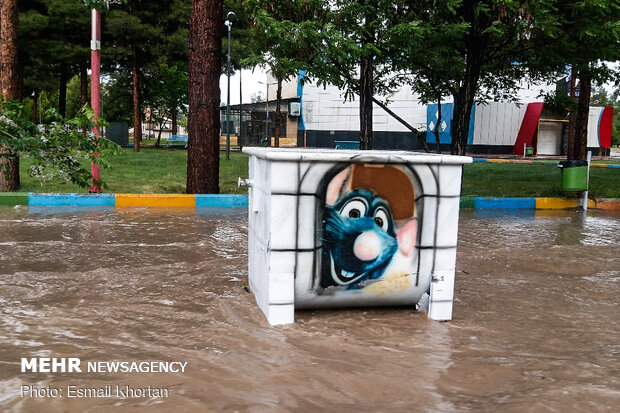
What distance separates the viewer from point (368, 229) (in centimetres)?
358

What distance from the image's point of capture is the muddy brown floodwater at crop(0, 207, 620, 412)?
2.56 meters

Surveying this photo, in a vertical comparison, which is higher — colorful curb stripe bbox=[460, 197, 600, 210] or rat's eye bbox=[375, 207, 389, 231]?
rat's eye bbox=[375, 207, 389, 231]

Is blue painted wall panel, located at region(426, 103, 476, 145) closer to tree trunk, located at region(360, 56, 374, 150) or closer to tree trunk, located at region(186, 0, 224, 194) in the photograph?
tree trunk, located at region(360, 56, 374, 150)

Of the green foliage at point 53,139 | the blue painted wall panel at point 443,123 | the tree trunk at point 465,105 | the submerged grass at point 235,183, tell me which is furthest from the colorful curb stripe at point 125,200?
the blue painted wall panel at point 443,123

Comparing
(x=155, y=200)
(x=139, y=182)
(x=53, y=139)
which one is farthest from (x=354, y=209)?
(x=139, y=182)

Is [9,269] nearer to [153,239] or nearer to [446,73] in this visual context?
[153,239]

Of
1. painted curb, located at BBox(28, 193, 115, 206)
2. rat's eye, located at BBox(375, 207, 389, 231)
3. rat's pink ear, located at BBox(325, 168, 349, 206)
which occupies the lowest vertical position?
painted curb, located at BBox(28, 193, 115, 206)

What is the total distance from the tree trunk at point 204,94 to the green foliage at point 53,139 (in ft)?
11.9

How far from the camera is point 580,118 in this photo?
693 inches

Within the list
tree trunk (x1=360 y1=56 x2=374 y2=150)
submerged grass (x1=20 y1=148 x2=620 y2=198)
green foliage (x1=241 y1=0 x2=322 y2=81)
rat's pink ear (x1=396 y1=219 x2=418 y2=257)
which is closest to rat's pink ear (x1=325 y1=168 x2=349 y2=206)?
rat's pink ear (x1=396 y1=219 x2=418 y2=257)

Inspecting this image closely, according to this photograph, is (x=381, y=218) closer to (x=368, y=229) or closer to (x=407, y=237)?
(x=368, y=229)

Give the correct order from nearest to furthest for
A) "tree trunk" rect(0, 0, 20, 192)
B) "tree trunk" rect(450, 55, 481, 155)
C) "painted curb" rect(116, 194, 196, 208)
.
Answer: "painted curb" rect(116, 194, 196, 208) → "tree trunk" rect(0, 0, 20, 192) → "tree trunk" rect(450, 55, 481, 155)

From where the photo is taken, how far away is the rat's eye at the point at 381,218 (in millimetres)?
3578

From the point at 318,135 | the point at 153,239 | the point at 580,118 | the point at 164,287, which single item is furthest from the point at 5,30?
the point at 318,135
